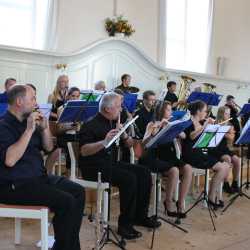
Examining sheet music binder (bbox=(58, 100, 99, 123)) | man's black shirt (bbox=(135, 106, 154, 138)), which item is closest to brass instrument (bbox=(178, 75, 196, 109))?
man's black shirt (bbox=(135, 106, 154, 138))

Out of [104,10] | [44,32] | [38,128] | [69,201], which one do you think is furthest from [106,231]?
[104,10]

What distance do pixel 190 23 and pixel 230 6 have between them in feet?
4.97

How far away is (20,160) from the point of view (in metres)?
2.80

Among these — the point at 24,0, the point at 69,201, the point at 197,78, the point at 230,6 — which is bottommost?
the point at 69,201

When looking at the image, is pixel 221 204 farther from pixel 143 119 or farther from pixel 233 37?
pixel 233 37

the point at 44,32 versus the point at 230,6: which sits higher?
the point at 230,6

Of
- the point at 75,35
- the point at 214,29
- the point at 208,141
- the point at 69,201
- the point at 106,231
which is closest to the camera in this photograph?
the point at 69,201

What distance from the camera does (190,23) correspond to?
1050 centimetres

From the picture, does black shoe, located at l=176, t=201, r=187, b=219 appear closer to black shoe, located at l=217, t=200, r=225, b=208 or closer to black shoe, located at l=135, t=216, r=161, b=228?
black shoe, located at l=135, t=216, r=161, b=228

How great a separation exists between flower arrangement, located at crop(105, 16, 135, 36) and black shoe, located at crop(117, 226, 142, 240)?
5.60m

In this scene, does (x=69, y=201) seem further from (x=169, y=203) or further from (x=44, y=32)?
(x=44, y=32)

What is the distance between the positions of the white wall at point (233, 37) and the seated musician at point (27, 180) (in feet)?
28.6

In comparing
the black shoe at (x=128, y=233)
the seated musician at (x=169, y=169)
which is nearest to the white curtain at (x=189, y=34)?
the seated musician at (x=169, y=169)

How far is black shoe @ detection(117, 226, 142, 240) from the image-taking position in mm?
3570
